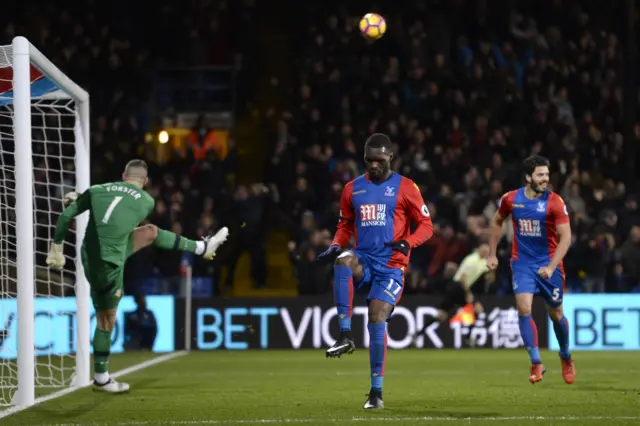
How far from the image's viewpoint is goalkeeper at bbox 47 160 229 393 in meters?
10.5

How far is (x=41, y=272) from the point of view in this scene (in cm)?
1808

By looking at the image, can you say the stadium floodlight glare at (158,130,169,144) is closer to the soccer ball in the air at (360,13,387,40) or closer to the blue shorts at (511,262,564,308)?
the soccer ball in the air at (360,13,387,40)

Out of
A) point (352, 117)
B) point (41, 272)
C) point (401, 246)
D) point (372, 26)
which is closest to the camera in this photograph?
point (401, 246)

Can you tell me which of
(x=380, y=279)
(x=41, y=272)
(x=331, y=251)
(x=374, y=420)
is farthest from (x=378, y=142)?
(x=41, y=272)

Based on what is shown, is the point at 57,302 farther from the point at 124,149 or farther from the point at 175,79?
the point at 175,79

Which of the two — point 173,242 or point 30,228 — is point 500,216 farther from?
point 30,228

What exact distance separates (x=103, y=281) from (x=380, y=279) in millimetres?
2717

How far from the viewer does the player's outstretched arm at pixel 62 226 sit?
10.1 metres

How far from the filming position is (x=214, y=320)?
18.6 m

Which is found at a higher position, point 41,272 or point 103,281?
point 103,281

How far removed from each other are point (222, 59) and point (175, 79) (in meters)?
1.03

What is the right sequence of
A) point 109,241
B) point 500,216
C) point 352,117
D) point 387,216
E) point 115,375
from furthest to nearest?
point 352,117 < point 115,375 < point 500,216 < point 109,241 < point 387,216

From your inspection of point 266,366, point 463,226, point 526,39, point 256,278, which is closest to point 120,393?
point 266,366

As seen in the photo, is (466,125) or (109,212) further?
(466,125)
